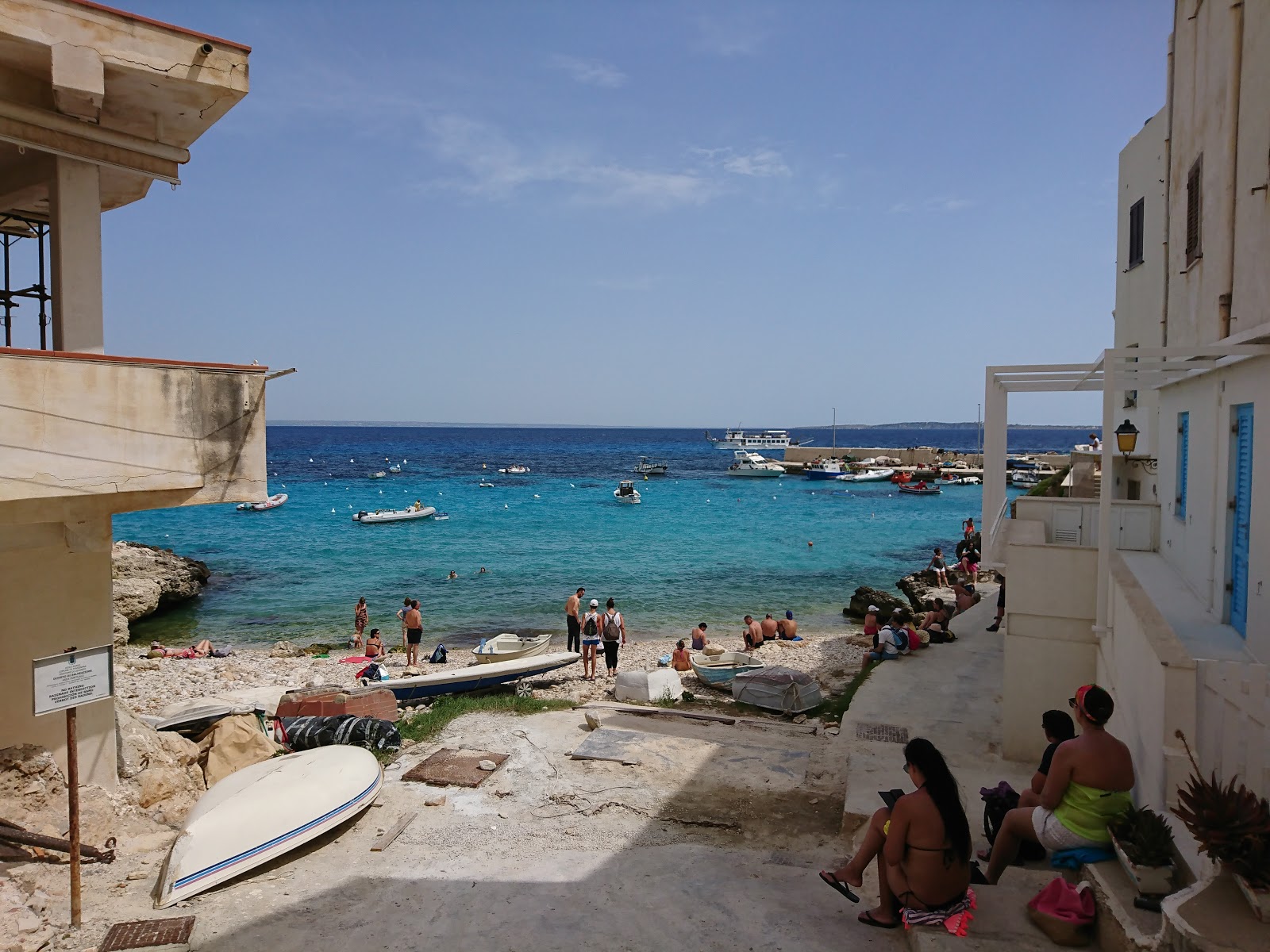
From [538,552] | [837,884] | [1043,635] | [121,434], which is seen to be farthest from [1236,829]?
[538,552]

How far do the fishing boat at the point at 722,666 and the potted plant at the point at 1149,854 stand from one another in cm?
1059

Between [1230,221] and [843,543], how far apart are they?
38083 millimetres

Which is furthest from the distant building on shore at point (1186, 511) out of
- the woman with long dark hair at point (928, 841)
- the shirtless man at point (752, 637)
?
the shirtless man at point (752, 637)

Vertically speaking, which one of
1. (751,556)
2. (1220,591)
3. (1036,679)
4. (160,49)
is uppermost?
(160,49)

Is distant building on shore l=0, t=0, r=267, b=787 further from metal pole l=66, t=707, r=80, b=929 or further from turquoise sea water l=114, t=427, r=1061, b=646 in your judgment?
turquoise sea water l=114, t=427, r=1061, b=646

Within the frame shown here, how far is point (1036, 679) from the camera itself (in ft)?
33.0

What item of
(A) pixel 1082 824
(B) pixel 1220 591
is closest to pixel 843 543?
(B) pixel 1220 591

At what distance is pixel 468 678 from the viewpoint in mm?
15508

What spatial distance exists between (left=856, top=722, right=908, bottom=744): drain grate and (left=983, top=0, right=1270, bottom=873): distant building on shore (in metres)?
1.57

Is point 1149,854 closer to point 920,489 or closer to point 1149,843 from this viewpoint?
point 1149,843

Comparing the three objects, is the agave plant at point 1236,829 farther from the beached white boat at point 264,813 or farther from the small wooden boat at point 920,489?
the small wooden boat at point 920,489

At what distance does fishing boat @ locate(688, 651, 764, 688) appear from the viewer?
16.1 meters

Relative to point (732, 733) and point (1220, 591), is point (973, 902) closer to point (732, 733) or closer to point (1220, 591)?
point (1220, 591)

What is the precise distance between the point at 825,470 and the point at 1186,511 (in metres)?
75.7
